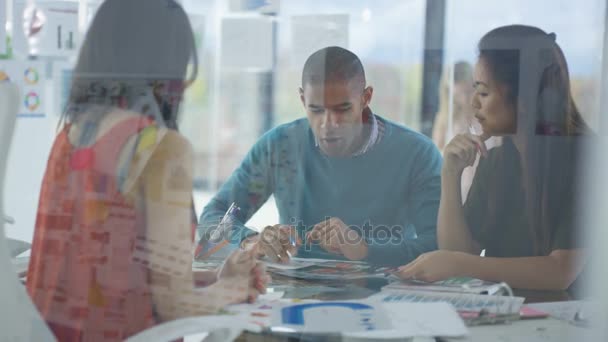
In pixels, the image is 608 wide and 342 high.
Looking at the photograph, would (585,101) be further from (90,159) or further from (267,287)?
→ (90,159)

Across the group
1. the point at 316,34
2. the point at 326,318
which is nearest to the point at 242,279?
the point at 326,318

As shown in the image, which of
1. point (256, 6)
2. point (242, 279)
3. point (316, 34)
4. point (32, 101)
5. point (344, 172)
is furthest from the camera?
point (344, 172)

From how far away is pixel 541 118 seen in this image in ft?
7.28

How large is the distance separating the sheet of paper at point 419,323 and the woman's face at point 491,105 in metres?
0.86

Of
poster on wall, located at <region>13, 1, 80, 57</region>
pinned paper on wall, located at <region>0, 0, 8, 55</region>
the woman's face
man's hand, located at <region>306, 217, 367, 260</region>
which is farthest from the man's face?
pinned paper on wall, located at <region>0, 0, 8, 55</region>

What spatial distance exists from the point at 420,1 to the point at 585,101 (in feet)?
1.98

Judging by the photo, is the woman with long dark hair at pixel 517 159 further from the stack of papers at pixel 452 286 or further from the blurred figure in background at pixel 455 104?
the stack of papers at pixel 452 286

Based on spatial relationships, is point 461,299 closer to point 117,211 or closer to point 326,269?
point 326,269

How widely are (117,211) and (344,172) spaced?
101 cm

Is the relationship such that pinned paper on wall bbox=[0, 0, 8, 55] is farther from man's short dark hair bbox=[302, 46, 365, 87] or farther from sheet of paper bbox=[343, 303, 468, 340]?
sheet of paper bbox=[343, 303, 468, 340]

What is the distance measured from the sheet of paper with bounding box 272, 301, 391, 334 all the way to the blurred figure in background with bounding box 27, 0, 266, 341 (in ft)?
0.34

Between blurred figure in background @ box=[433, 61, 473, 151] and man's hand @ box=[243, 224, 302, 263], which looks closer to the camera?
man's hand @ box=[243, 224, 302, 263]

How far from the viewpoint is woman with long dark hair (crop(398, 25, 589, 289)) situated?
7.14 feet

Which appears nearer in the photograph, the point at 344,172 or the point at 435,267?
the point at 435,267
